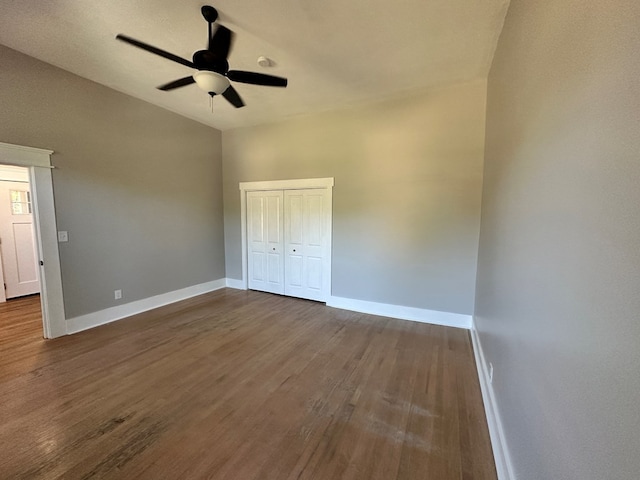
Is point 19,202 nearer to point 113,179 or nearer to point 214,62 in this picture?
point 113,179

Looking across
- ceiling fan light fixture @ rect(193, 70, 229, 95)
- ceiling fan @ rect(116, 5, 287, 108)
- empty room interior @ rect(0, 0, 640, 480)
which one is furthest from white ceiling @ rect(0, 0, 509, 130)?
ceiling fan light fixture @ rect(193, 70, 229, 95)

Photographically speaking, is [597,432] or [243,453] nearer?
[597,432]

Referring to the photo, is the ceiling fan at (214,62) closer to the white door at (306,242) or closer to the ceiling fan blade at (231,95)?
the ceiling fan blade at (231,95)

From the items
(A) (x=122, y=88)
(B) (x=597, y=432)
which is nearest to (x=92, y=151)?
(A) (x=122, y=88)

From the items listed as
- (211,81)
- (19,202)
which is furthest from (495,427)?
(19,202)

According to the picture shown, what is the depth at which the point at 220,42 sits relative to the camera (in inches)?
88.4

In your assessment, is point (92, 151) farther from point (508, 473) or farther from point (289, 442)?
point (508, 473)

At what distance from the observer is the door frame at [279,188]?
436cm

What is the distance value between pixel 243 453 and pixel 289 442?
1.00 feet

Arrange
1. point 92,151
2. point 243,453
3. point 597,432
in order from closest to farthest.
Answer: point 597,432 → point 243,453 → point 92,151

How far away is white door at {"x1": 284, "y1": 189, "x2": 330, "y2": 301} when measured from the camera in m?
4.51

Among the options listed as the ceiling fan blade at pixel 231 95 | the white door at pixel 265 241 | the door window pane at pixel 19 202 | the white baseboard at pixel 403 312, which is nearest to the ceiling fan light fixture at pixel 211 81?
the ceiling fan blade at pixel 231 95

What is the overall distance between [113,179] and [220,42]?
271cm

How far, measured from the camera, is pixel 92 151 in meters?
3.48
